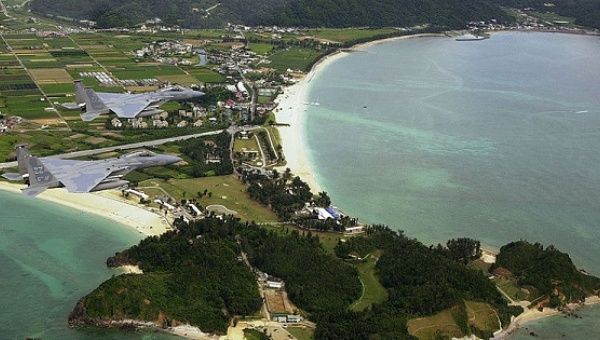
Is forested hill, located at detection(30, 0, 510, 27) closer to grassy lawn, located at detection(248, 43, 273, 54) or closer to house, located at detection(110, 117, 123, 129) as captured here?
grassy lawn, located at detection(248, 43, 273, 54)

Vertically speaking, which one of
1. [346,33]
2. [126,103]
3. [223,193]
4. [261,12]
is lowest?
[223,193]

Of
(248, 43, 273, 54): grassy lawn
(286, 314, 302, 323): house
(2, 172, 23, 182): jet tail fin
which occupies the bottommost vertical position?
(286, 314, 302, 323): house

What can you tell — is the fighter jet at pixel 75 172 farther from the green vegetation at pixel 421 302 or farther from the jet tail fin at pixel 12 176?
the green vegetation at pixel 421 302

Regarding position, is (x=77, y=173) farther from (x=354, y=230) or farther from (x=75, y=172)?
(x=354, y=230)

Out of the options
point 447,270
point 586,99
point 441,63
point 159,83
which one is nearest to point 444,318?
point 447,270

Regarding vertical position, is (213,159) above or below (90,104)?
below

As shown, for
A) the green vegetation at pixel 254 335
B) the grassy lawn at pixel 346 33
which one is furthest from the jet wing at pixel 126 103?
the grassy lawn at pixel 346 33

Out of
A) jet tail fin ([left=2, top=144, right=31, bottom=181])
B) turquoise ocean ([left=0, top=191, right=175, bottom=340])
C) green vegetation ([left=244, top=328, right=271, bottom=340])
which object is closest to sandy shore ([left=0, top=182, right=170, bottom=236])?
turquoise ocean ([left=0, top=191, right=175, bottom=340])

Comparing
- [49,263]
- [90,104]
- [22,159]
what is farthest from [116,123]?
[49,263]
